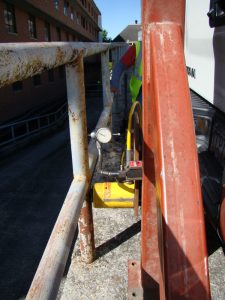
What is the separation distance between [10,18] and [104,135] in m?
17.7

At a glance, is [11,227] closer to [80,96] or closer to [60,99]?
[80,96]

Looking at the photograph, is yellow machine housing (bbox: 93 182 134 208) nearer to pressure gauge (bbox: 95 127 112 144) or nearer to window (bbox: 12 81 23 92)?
pressure gauge (bbox: 95 127 112 144)

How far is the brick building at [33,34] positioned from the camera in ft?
56.4

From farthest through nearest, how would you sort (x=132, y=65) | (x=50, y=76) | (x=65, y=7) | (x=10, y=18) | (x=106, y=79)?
(x=65, y=7) < (x=50, y=76) < (x=10, y=18) < (x=132, y=65) < (x=106, y=79)

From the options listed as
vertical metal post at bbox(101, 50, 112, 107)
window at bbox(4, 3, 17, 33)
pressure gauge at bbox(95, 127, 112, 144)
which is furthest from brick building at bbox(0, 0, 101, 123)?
pressure gauge at bbox(95, 127, 112, 144)

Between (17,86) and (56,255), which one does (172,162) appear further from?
(17,86)

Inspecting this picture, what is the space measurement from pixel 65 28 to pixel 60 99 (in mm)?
8043

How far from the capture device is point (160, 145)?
1.27 meters

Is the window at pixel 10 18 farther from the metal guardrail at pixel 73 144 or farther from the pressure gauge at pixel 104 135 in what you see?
the metal guardrail at pixel 73 144

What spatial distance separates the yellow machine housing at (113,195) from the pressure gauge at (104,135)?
83 cm

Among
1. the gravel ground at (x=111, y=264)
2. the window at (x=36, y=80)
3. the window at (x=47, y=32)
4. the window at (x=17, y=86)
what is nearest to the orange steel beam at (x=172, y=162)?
the gravel ground at (x=111, y=264)

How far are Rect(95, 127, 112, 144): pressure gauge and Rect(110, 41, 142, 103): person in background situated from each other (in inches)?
110

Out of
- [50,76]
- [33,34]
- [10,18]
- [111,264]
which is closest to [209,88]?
[111,264]

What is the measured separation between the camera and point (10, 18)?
1780 cm
